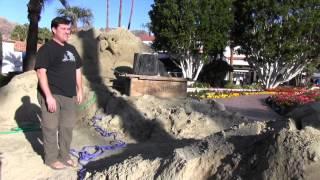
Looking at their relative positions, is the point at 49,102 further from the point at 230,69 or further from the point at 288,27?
the point at 230,69

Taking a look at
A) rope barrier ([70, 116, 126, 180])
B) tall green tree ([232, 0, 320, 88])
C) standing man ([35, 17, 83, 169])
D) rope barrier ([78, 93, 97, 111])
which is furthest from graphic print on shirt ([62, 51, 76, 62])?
tall green tree ([232, 0, 320, 88])

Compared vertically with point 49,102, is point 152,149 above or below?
below

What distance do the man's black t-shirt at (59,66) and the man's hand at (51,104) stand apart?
6.5 inches

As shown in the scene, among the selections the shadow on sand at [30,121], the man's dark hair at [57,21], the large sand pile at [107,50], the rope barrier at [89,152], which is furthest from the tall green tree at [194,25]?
the man's dark hair at [57,21]

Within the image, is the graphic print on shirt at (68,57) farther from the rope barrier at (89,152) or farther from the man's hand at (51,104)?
the rope barrier at (89,152)

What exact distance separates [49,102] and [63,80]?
349mm

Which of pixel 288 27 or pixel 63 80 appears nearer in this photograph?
pixel 63 80

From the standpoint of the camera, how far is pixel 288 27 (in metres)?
26.5

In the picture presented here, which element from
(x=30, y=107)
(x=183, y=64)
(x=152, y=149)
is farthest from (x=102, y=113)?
(x=183, y=64)

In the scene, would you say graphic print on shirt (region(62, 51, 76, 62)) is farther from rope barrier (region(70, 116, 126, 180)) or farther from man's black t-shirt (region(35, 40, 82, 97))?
rope barrier (region(70, 116, 126, 180))

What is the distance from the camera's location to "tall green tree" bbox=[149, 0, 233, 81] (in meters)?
27.8

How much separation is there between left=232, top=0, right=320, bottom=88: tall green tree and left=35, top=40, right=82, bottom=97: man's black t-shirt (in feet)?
71.3

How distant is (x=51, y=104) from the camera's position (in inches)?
227

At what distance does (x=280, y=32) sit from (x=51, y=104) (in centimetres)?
2240
